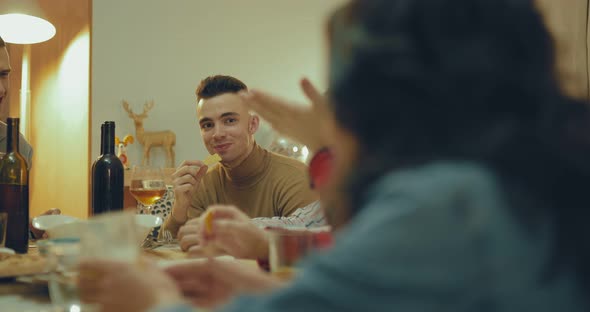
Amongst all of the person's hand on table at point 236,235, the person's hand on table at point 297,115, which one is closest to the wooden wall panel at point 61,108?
the person's hand on table at point 236,235

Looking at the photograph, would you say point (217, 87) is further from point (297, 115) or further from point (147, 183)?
point (297, 115)

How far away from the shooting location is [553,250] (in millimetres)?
437

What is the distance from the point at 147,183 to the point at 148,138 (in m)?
2.48

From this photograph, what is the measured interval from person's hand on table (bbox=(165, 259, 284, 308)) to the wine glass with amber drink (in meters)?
0.82

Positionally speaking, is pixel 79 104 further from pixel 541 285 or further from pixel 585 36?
pixel 541 285

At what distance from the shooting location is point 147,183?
149 centimetres

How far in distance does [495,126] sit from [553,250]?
11cm

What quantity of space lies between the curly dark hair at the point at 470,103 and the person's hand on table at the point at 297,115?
0.29 metres

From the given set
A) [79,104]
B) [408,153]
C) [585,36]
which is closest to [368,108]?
[408,153]

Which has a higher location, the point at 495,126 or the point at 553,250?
the point at 495,126

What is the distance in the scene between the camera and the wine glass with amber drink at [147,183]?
1.49 m

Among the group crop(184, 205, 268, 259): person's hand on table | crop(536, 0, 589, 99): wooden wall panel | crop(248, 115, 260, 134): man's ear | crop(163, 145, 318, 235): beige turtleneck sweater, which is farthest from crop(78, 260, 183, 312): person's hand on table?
crop(536, 0, 589, 99): wooden wall panel

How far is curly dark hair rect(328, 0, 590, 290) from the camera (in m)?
0.43

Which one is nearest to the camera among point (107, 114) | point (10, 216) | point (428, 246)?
point (428, 246)
